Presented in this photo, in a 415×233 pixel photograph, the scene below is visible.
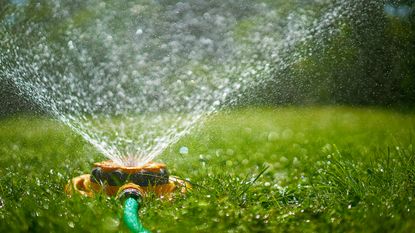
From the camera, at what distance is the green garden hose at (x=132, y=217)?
7.75 feet

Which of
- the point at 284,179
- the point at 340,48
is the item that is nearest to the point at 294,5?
the point at 340,48

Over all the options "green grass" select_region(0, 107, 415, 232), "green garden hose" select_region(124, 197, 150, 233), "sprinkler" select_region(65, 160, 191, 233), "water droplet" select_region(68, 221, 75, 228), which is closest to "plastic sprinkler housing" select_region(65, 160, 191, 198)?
"sprinkler" select_region(65, 160, 191, 233)

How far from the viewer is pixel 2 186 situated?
321 centimetres

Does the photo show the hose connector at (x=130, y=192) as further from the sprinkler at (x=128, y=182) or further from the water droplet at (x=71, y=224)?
the water droplet at (x=71, y=224)

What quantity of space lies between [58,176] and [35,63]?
A: 472 centimetres

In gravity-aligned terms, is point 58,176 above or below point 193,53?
below

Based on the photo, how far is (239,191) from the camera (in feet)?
9.91

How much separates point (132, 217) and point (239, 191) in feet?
2.47

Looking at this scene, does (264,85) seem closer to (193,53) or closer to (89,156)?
(193,53)

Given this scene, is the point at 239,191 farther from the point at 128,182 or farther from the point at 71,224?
the point at 71,224

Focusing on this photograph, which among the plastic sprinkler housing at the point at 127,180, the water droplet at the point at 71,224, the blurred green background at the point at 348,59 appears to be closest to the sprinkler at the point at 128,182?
the plastic sprinkler housing at the point at 127,180

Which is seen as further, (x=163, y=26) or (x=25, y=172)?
(x=163, y=26)

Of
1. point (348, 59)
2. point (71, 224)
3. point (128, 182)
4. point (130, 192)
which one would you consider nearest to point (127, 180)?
point (128, 182)

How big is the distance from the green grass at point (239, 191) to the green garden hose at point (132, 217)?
0.04 meters
